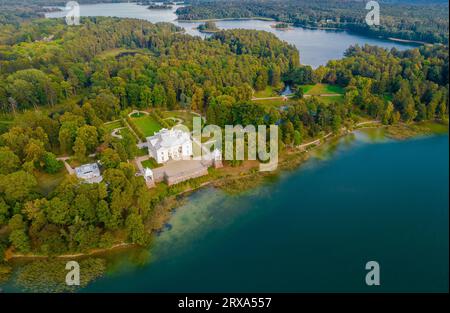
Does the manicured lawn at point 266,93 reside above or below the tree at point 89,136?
above

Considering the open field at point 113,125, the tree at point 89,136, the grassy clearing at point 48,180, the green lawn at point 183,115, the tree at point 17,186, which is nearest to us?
the tree at point 17,186

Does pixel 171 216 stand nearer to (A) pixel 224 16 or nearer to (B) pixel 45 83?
(B) pixel 45 83

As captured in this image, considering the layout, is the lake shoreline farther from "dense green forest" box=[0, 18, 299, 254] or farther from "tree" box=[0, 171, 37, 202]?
"tree" box=[0, 171, 37, 202]

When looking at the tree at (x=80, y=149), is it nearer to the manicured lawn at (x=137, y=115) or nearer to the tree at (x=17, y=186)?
the tree at (x=17, y=186)

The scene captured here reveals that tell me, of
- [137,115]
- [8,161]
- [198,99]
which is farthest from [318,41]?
[8,161]

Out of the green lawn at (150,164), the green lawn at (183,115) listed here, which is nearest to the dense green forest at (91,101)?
the green lawn at (183,115)

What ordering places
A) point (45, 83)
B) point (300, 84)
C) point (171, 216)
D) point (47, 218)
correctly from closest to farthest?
1. point (47, 218)
2. point (171, 216)
3. point (45, 83)
4. point (300, 84)

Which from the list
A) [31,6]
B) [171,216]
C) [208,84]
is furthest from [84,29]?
[171,216]
